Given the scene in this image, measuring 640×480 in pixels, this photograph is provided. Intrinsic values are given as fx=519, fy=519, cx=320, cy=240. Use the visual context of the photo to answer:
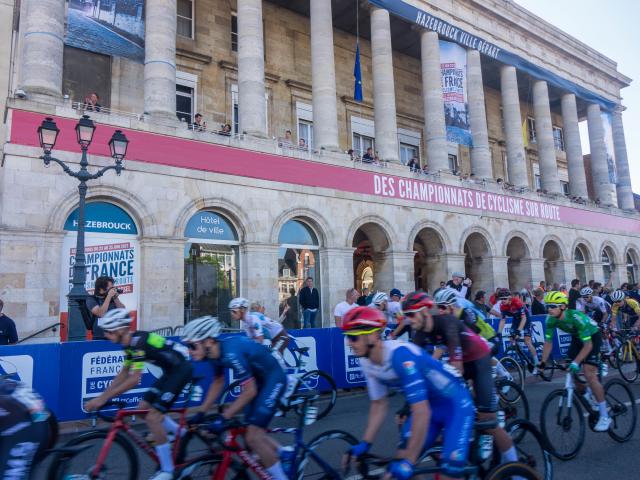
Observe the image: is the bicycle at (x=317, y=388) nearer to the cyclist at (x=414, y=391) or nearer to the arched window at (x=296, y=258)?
the cyclist at (x=414, y=391)

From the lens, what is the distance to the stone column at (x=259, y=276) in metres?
16.2

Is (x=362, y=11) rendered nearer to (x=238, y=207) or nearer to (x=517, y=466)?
(x=238, y=207)

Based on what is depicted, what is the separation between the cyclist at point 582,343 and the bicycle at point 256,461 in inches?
134

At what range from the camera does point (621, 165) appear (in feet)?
113

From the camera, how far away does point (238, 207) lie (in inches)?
639

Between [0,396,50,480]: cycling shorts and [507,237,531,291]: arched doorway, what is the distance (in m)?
24.4

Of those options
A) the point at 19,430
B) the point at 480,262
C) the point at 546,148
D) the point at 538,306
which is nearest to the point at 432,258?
the point at 480,262

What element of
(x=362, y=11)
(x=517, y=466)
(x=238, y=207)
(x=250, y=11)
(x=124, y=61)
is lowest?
(x=517, y=466)

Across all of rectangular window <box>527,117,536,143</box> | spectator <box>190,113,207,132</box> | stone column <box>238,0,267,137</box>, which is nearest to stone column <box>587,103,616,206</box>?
rectangular window <box>527,117,536,143</box>

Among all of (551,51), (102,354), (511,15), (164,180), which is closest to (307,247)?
(164,180)

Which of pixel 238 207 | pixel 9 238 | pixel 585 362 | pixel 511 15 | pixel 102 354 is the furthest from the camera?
pixel 511 15

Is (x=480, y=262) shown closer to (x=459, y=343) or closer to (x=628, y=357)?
(x=628, y=357)

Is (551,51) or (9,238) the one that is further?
(551,51)

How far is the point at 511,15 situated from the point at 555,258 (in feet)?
42.6
